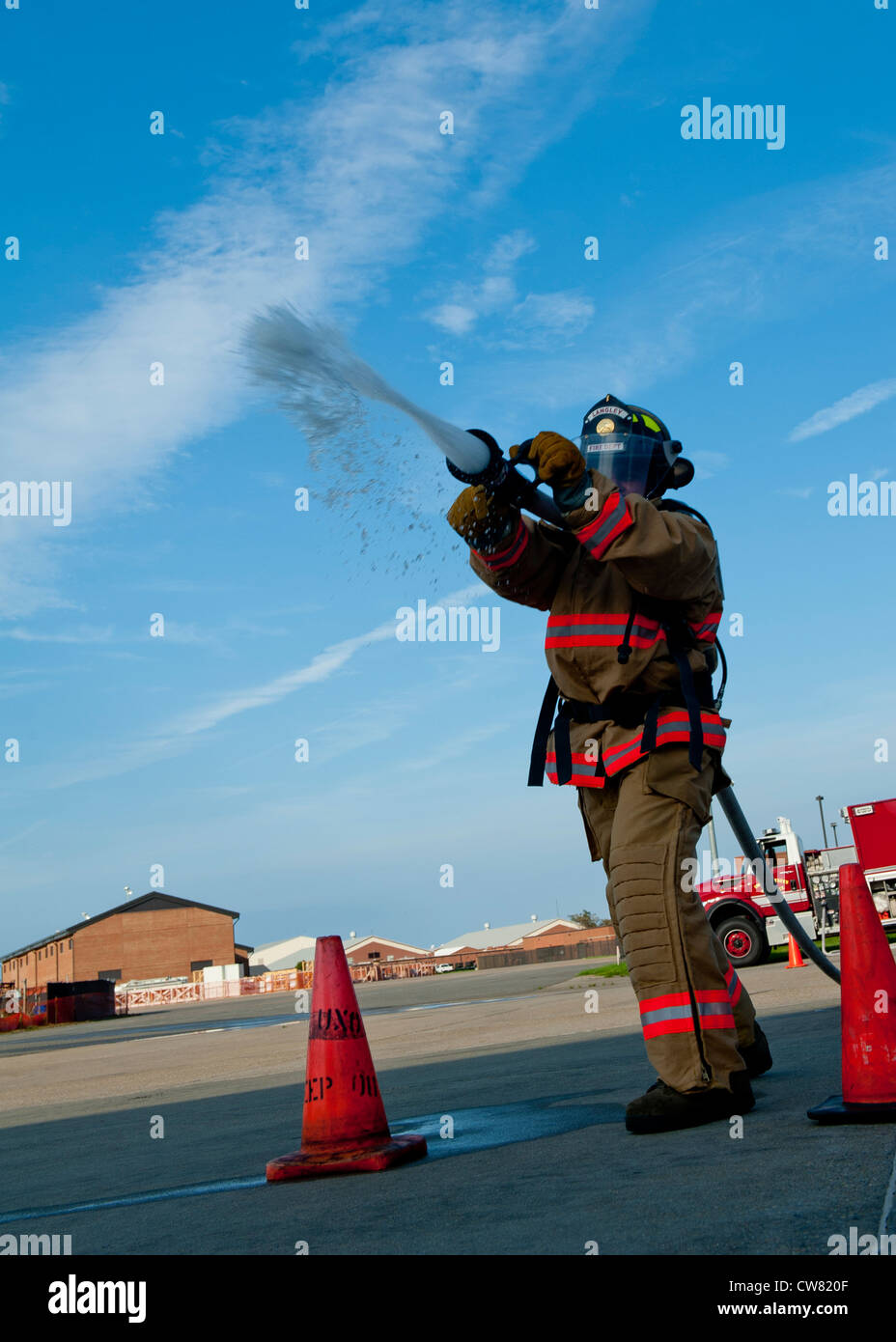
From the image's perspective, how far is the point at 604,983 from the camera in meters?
17.1

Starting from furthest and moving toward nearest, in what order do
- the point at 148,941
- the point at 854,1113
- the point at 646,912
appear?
the point at 148,941, the point at 646,912, the point at 854,1113

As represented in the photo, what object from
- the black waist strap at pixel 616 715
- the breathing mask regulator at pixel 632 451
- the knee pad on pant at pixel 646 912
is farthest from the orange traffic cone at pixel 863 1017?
the breathing mask regulator at pixel 632 451

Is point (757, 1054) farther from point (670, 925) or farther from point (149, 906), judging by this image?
point (149, 906)

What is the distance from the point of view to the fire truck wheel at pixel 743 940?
16.1 meters

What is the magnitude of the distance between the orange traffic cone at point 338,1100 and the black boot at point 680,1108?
72 cm

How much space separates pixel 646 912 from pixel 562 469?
148cm

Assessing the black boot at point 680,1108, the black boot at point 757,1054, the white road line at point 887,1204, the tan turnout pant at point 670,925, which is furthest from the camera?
the black boot at point 757,1054

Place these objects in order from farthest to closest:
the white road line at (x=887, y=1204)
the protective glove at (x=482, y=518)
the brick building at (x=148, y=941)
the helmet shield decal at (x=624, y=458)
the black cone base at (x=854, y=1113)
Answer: the brick building at (x=148, y=941) → the helmet shield decal at (x=624, y=458) → the protective glove at (x=482, y=518) → the black cone base at (x=854, y=1113) → the white road line at (x=887, y=1204)

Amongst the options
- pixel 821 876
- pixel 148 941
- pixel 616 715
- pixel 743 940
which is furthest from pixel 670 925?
pixel 148 941

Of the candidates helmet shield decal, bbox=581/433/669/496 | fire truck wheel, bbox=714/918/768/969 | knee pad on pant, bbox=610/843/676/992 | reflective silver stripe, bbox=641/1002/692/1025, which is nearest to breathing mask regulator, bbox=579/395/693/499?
helmet shield decal, bbox=581/433/669/496

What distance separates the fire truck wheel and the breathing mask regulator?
12436 mm

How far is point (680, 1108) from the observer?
145 inches

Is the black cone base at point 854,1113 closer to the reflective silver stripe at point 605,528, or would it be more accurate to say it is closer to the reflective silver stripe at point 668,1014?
the reflective silver stripe at point 668,1014
